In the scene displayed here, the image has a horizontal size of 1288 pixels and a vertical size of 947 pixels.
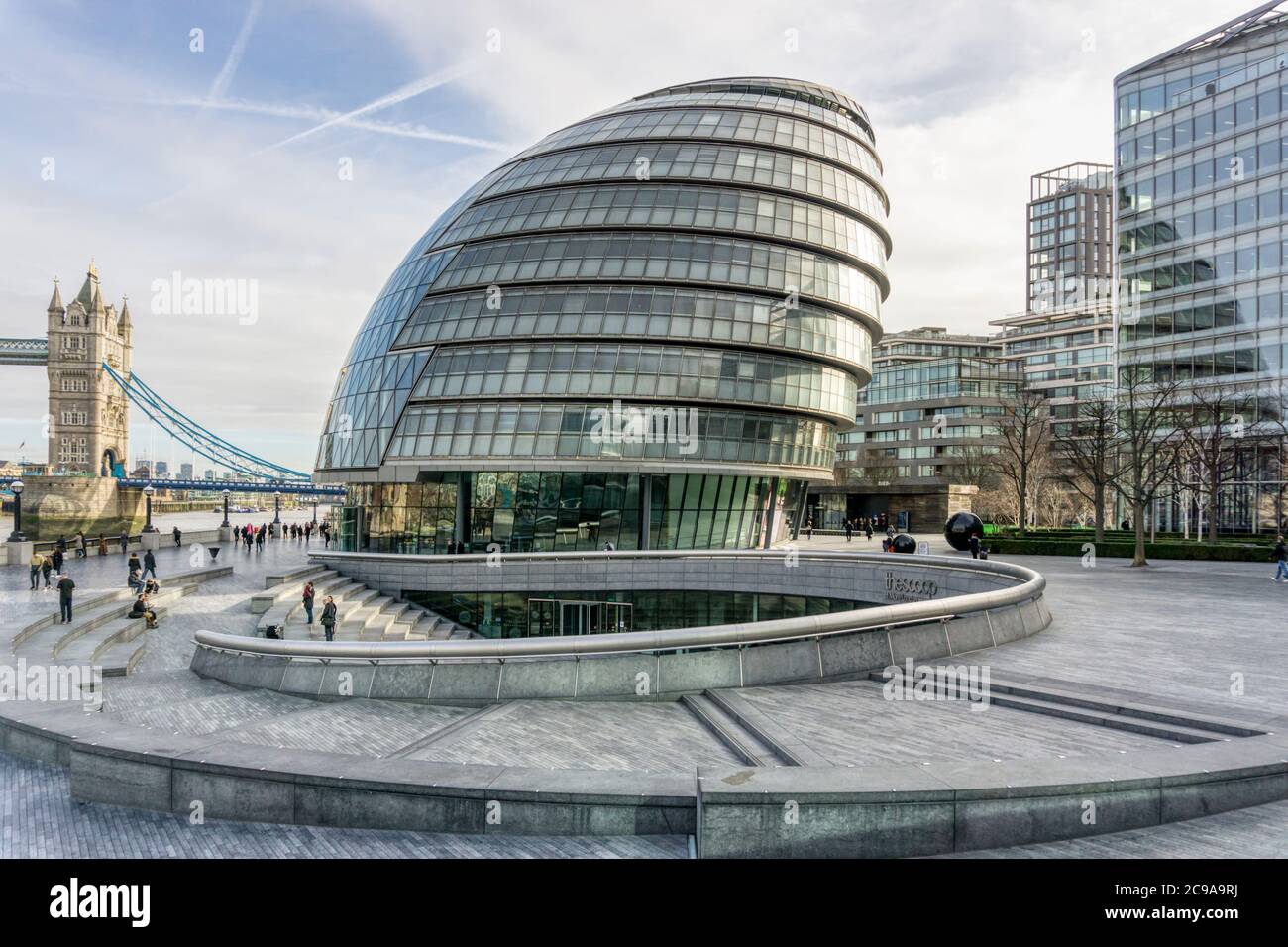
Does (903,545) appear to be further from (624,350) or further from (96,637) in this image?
(96,637)

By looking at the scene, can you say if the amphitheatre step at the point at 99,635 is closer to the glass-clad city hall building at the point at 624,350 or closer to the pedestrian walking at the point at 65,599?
the pedestrian walking at the point at 65,599

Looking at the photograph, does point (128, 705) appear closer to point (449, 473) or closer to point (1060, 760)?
point (1060, 760)

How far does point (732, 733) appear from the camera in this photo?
12484 millimetres

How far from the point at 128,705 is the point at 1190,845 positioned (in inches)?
664

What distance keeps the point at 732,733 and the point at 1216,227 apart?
7277 centimetres

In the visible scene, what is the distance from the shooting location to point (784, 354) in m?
48.1

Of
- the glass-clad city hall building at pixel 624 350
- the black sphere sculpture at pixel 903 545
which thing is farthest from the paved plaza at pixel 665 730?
the glass-clad city hall building at pixel 624 350

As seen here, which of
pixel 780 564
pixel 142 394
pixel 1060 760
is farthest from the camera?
pixel 142 394

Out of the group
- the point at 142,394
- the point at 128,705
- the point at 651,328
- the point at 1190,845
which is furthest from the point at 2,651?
the point at 142,394

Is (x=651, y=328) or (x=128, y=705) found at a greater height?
(x=651, y=328)

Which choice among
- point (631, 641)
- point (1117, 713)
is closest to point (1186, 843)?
point (1117, 713)

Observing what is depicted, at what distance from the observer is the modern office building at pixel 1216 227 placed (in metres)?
62.1

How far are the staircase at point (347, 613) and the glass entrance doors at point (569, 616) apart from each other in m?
2.82

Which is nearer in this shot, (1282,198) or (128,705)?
(128,705)
